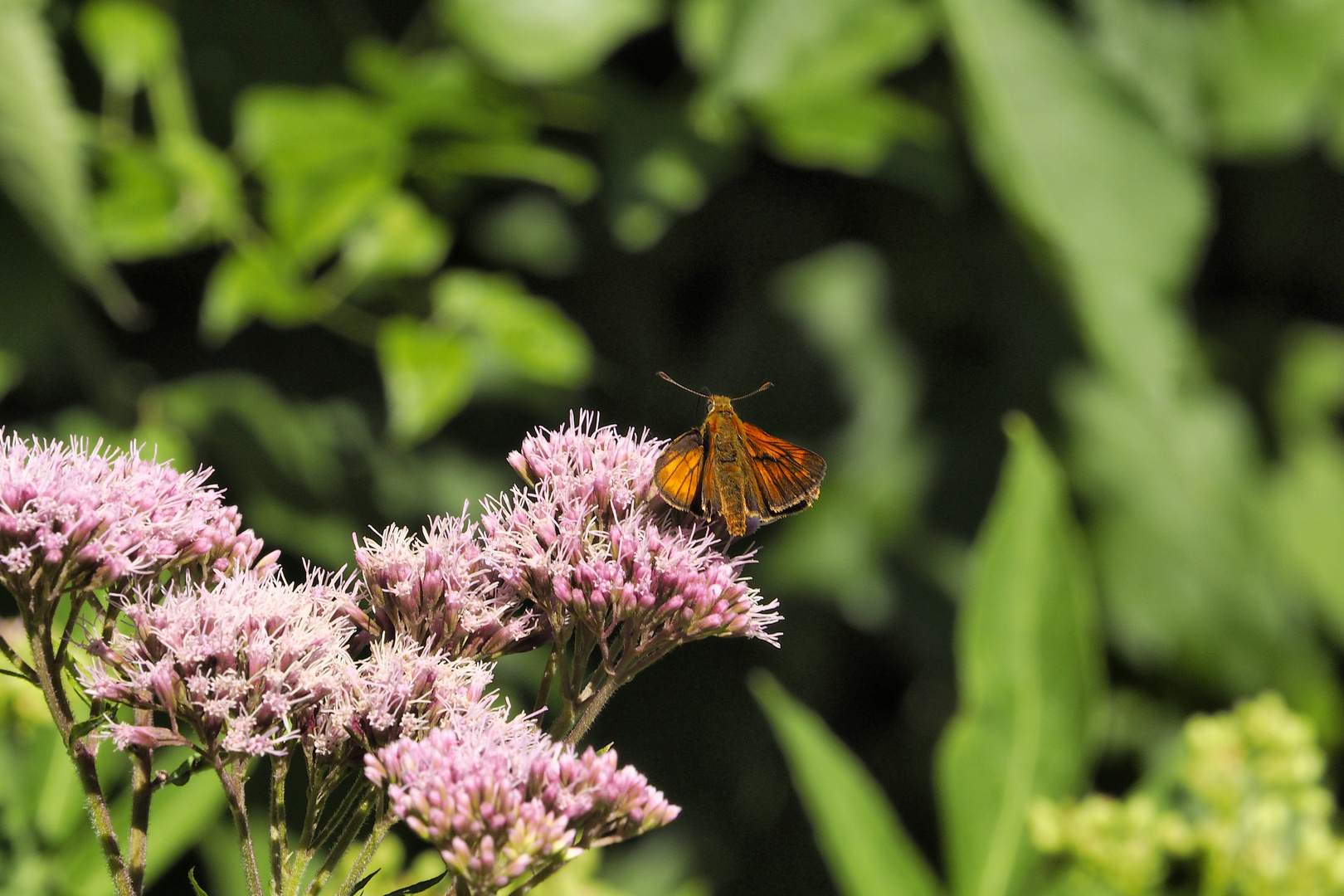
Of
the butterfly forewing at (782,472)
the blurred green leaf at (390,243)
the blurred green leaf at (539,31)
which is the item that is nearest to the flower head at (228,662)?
the butterfly forewing at (782,472)

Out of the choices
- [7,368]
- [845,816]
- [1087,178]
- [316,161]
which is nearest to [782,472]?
[845,816]

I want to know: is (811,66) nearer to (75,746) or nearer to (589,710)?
(589,710)

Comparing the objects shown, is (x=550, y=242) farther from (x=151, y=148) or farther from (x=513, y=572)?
(x=513, y=572)

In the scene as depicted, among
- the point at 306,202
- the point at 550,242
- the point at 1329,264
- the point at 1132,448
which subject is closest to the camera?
the point at 306,202

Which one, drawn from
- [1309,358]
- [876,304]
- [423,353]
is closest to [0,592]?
[423,353]

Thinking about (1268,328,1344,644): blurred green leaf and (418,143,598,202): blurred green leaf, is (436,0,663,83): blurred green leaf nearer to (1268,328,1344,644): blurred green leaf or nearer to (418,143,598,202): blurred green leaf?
(418,143,598,202): blurred green leaf

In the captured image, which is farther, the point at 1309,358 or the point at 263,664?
the point at 1309,358
